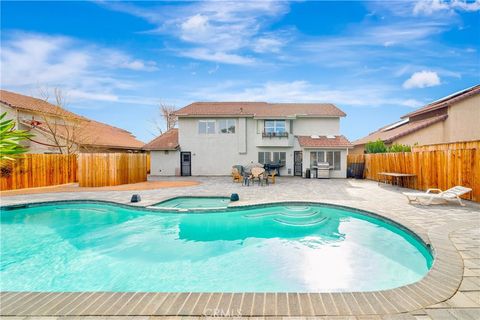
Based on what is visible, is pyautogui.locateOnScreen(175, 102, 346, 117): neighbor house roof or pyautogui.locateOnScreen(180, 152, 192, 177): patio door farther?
pyautogui.locateOnScreen(180, 152, 192, 177): patio door

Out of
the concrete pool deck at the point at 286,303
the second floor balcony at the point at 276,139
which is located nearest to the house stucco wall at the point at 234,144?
the second floor balcony at the point at 276,139

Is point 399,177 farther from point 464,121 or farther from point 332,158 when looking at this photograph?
point 464,121

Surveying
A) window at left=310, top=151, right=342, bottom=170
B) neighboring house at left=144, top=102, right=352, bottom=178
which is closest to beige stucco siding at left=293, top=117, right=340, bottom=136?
neighboring house at left=144, top=102, right=352, bottom=178

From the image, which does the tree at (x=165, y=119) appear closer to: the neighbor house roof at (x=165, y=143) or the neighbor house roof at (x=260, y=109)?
the neighbor house roof at (x=165, y=143)

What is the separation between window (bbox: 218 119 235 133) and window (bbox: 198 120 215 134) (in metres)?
0.67

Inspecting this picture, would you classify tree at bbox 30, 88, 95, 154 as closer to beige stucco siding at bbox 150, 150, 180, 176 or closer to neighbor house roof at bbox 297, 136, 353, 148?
beige stucco siding at bbox 150, 150, 180, 176

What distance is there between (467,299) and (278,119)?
19.7 metres

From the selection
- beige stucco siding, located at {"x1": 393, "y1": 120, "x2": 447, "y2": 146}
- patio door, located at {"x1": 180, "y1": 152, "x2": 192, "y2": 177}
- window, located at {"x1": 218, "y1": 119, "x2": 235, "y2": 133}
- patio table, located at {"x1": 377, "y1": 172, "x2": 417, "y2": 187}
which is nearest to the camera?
patio table, located at {"x1": 377, "y1": 172, "x2": 417, "y2": 187}

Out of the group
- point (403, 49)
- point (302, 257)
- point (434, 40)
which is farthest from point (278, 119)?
point (302, 257)

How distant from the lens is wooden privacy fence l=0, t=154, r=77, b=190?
1420 centimetres

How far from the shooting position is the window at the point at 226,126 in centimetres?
2248

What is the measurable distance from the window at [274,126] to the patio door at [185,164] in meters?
7.70

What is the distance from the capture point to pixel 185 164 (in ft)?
75.5

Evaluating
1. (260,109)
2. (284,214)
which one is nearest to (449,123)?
(260,109)
